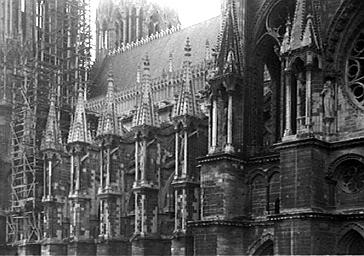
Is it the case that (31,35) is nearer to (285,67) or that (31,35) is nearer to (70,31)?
(70,31)

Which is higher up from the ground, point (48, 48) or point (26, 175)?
point (48, 48)

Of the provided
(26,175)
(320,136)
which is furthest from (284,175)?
(26,175)

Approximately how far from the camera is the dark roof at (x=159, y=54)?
46.8 metres

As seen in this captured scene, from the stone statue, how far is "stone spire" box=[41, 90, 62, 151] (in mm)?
A: 23258

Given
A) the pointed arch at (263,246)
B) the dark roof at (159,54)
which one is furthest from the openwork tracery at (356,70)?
the dark roof at (159,54)

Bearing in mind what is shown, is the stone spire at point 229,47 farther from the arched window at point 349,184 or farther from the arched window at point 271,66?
the arched window at point 349,184

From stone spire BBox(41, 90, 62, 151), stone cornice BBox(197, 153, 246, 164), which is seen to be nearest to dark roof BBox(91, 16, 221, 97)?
stone spire BBox(41, 90, 62, 151)

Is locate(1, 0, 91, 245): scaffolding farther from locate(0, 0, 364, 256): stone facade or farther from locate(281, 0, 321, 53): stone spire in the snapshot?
locate(281, 0, 321, 53): stone spire

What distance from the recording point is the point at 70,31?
5209 cm

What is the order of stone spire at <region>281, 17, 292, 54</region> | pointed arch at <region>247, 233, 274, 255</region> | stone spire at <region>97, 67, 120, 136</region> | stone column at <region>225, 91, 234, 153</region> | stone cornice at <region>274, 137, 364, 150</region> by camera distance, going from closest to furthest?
stone cornice at <region>274, 137, 364, 150</region> → stone spire at <region>281, 17, 292, 54</region> → pointed arch at <region>247, 233, 274, 255</region> → stone column at <region>225, 91, 234, 153</region> → stone spire at <region>97, 67, 120, 136</region>

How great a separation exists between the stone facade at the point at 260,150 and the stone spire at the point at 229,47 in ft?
0.13

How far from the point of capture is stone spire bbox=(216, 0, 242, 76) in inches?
1088

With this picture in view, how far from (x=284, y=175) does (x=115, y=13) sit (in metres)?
36.6

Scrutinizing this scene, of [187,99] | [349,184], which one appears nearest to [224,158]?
[349,184]
